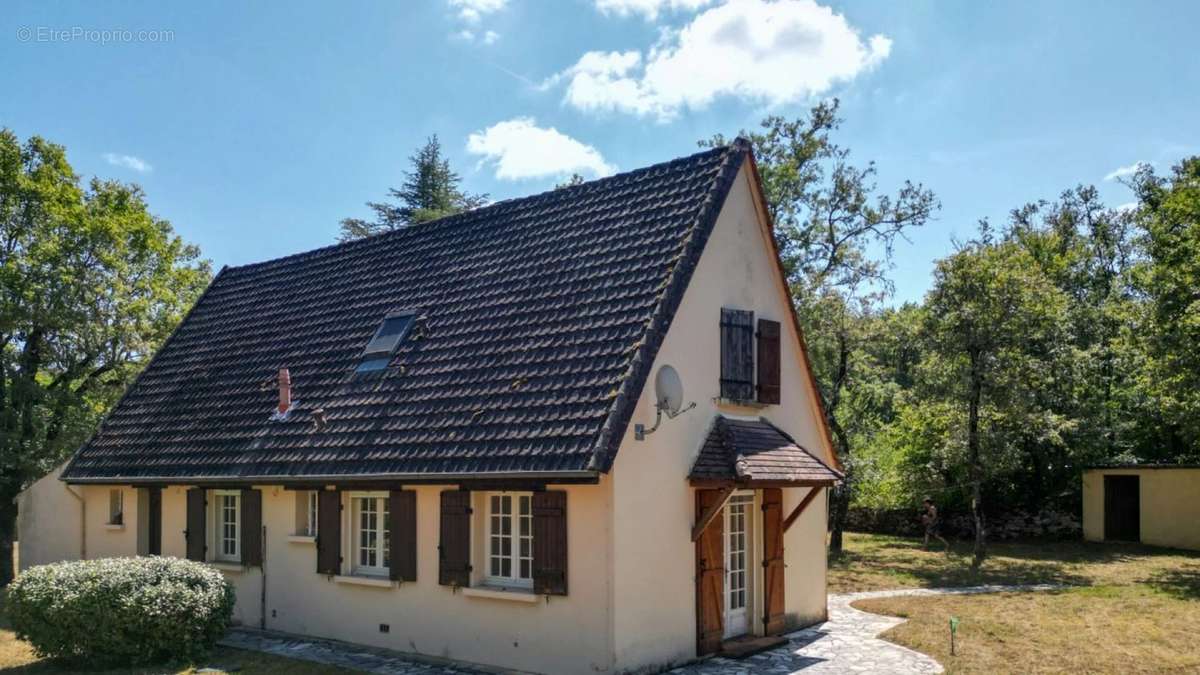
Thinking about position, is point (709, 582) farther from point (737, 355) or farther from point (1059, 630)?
point (1059, 630)

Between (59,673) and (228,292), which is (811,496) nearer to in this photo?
(59,673)

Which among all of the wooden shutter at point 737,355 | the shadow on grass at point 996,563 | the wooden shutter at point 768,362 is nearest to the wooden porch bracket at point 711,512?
the wooden shutter at point 737,355

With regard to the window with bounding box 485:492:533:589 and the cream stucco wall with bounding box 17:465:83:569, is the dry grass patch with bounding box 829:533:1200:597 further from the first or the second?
the cream stucco wall with bounding box 17:465:83:569

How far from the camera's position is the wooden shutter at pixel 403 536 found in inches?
490

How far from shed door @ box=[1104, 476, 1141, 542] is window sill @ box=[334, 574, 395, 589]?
2472cm

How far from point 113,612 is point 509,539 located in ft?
16.6

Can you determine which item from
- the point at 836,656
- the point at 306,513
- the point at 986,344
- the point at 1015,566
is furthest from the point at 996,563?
the point at 306,513

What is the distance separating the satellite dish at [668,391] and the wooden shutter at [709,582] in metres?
1.39

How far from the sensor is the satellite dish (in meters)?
11.3

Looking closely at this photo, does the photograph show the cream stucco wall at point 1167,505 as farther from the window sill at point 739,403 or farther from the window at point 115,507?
the window at point 115,507

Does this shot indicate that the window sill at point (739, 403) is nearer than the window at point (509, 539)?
No

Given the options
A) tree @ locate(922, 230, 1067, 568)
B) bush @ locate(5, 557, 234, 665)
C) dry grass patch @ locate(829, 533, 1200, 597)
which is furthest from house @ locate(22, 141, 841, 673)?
tree @ locate(922, 230, 1067, 568)

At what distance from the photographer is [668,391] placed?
11336mm

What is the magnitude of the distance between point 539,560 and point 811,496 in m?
4.90
